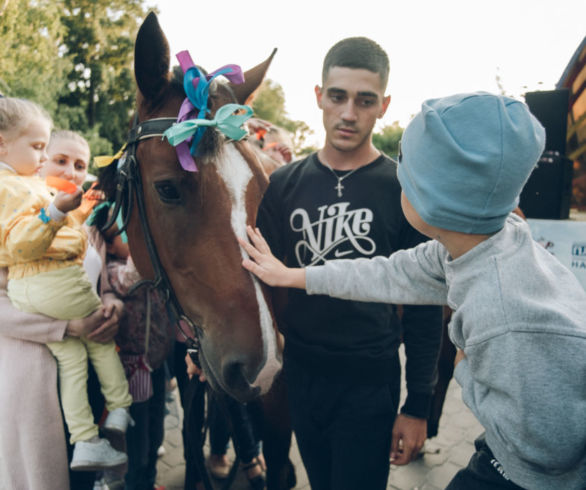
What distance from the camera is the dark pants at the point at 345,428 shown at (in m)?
1.54

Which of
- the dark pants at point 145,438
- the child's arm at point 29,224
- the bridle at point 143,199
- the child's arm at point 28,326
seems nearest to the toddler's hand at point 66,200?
the child's arm at point 29,224

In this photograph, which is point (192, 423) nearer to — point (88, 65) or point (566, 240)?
point (566, 240)

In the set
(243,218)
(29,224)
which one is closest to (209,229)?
(243,218)

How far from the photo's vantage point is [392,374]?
5.43 ft

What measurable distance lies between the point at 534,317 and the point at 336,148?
112cm

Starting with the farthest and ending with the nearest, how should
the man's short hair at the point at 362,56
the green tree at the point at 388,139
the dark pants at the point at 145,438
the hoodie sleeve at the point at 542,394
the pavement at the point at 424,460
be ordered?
the green tree at the point at 388,139
the pavement at the point at 424,460
the dark pants at the point at 145,438
the man's short hair at the point at 362,56
the hoodie sleeve at the point at 542,394

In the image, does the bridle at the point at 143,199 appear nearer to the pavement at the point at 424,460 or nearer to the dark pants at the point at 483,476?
the dark pants at the point at 483,476

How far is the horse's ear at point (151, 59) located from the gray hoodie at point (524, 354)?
1.47 meters

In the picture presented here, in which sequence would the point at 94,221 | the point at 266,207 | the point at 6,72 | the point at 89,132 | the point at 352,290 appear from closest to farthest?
the point at 352,290 → the point at 266,207 → the point at 94,221 → the point at 6,72 → the point at 89,132

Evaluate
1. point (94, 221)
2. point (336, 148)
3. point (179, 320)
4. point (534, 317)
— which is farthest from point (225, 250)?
point (534, 317)

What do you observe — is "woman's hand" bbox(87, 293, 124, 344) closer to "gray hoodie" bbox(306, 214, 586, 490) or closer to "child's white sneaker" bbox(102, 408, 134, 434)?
"child's white sneaker" bbox(102, 408, 134, 434)

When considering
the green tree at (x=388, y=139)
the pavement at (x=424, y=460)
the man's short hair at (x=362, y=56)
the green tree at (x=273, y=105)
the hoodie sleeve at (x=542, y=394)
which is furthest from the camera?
the green tree at (x=388, y=139)

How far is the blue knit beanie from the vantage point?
917mm

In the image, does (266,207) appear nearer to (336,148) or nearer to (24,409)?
(336,148)
